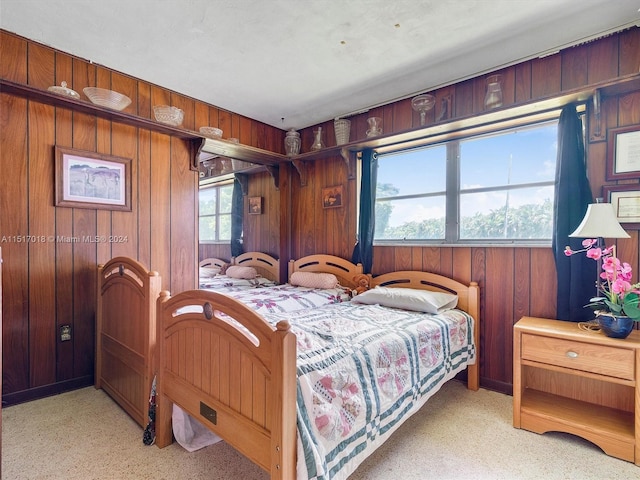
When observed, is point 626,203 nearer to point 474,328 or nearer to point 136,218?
point 474,328

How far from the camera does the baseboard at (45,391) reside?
7.49 feet

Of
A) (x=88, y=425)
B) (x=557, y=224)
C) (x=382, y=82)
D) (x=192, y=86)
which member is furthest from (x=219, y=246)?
(x=557, y=224)

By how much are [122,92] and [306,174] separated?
77.2 inches

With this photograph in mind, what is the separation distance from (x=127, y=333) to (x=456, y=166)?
2869 mm

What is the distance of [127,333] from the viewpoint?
2170 millimetres

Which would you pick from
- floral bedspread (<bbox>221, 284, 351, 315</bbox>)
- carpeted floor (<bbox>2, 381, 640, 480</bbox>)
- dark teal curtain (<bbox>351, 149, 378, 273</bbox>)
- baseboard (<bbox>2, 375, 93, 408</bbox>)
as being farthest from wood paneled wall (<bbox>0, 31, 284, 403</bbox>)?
dark teal curtain (<bbox>351, 149, 378, 273</bbox>)

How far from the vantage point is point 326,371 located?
1425 millimetres

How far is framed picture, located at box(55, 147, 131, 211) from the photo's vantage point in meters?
2.47

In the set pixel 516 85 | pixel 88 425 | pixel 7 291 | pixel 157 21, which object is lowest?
pixel 88 425

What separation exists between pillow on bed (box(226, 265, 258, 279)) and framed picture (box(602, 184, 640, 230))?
3.08m

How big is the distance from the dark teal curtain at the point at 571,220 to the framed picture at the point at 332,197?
196 centimetres

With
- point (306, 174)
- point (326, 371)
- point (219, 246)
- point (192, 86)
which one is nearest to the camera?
point (326, 371)

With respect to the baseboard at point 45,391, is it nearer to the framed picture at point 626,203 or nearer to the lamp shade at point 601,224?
the lamp shade at point 601,224

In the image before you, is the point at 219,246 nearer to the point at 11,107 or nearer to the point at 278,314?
the point at 278,314
